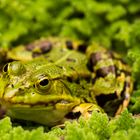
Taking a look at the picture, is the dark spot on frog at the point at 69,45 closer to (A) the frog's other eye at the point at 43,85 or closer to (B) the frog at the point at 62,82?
(B) the frog at the point at 62,82

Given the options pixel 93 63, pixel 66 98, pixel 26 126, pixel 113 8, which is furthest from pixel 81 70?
pixel 113 8

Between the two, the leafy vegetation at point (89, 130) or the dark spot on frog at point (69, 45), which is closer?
the leafy vegetation at point (89, 130)

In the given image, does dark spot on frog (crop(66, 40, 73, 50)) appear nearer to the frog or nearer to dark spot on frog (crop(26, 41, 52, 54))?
the frog

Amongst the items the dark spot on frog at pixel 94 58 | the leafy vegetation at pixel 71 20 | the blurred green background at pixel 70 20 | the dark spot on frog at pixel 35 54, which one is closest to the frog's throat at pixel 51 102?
the dark spot on frog at pixel 94 58

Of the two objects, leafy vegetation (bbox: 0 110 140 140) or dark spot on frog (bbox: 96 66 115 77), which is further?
dark spot on frog (bbox: 96 66 115 77)

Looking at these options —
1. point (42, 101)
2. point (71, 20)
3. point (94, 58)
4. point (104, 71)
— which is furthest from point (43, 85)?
point (71, 20)

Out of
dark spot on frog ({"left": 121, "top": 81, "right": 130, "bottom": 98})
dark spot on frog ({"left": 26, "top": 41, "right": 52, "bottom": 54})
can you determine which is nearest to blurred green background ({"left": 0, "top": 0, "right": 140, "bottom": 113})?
dark spot on frog ({"left": 26, "top": 41, "right": 52, "bottom": 54})
